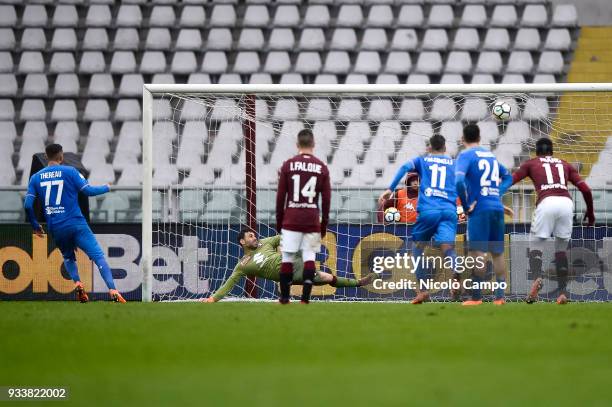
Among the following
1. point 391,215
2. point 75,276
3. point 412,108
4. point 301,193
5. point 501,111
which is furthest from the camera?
point 412,108

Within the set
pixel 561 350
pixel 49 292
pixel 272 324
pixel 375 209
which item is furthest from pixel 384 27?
pixel 561 350

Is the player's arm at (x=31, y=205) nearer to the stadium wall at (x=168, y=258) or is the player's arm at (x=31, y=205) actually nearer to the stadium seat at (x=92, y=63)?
the stadium wall at (x=168, y=258)

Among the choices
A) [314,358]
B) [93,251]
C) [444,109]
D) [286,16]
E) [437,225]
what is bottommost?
[314,358]

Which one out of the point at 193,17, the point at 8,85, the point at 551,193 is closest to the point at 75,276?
the point at 551,193

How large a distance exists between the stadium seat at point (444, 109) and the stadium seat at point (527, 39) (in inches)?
107

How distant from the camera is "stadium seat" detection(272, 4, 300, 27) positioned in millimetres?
19141

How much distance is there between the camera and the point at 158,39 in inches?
753

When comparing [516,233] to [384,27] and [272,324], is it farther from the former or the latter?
[384,27]

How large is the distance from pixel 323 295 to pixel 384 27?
8091 mm

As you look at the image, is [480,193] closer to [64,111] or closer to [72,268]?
[72,268]

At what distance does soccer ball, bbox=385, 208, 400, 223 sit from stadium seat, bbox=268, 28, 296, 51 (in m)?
7.05

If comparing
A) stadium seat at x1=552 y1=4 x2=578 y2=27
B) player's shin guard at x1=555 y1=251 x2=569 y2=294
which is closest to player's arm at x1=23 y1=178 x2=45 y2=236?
player's shin guard at x1=555 y1=251 x2=569 y2=294

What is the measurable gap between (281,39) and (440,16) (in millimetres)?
2946

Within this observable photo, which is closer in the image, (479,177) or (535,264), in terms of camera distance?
(479,177)
